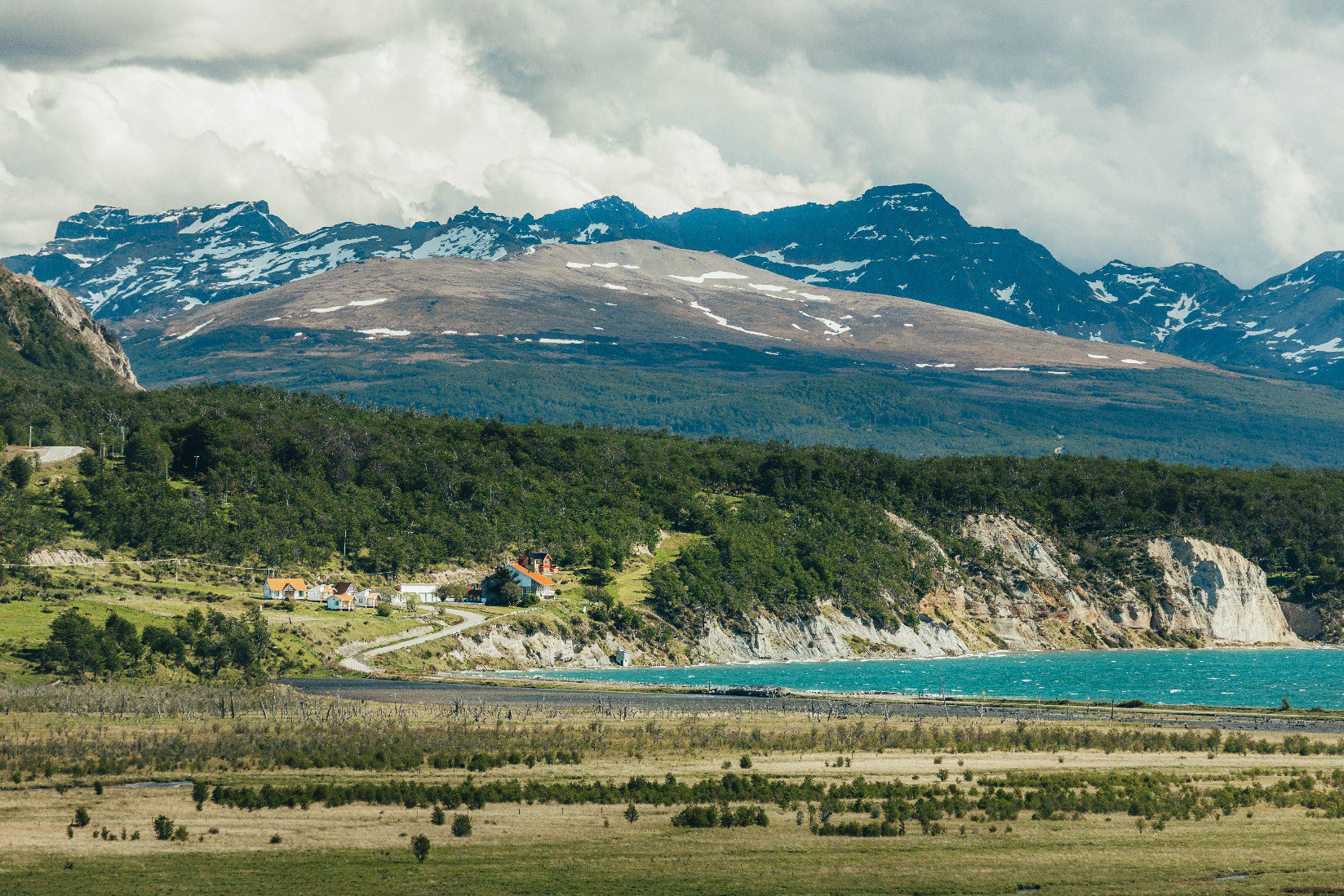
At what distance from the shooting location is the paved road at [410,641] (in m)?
125

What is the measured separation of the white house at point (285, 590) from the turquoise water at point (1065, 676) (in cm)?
2645

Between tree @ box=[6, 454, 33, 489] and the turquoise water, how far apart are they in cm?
6362

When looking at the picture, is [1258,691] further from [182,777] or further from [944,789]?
[182,777]

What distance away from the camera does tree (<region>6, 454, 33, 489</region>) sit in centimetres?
15662

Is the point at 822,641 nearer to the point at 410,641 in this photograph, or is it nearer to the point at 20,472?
the point at 410,641

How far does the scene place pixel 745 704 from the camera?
105312mm

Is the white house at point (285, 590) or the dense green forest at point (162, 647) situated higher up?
the white house at point (285, 590)

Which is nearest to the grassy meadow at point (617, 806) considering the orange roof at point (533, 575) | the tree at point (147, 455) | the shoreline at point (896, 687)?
the shoreline at point (896, 687)

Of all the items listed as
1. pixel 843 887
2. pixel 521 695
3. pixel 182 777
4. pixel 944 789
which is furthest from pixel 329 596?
pixel 843 887

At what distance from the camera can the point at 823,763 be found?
233 ft

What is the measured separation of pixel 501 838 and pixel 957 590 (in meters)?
149

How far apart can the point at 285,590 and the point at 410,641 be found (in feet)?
50.1

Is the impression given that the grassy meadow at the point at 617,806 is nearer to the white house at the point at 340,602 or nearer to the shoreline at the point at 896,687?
the shoreline at the point at 896,687

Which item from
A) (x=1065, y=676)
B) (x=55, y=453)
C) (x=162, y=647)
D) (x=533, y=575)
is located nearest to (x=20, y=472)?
(x=55, y=453)
